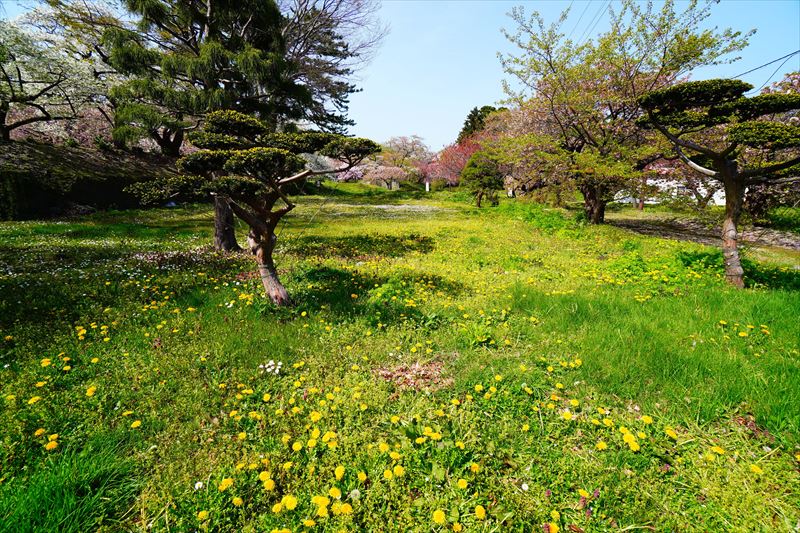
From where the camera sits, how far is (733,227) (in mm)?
6211

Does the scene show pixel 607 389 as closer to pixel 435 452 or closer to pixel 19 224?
pixel 435 452

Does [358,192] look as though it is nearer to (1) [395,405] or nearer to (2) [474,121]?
(2) [474,121]

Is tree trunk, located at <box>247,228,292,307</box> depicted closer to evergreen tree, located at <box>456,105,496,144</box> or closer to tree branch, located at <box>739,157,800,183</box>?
tree branch, located at <box>739,157,800,183</box>

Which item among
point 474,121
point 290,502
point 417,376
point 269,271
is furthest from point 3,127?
point 474,121

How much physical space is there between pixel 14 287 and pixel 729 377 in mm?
10529

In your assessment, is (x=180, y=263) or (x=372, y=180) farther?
(x=372, y=180)

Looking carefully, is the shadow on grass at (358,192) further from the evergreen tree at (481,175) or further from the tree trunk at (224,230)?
the tree trunk at (224,230)

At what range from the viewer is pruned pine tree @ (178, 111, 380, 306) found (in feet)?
15.6

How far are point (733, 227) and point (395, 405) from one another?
737cm

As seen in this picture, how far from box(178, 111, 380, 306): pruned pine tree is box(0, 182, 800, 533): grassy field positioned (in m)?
1.21

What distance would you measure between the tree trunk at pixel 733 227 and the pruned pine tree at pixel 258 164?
6.80 metres

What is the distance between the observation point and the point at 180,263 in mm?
7562

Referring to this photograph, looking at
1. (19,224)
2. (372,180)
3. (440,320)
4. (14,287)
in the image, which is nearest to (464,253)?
(440,320)

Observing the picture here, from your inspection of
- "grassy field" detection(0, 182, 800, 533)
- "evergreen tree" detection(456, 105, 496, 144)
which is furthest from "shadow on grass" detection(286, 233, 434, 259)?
"evergreen tree" detection(456, 105, 496, 144)
